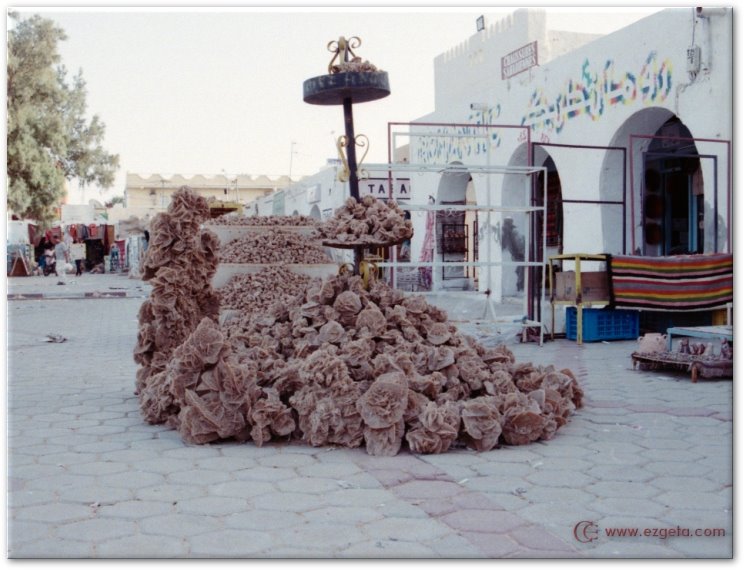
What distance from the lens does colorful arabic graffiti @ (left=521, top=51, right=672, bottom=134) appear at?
9.46 meters

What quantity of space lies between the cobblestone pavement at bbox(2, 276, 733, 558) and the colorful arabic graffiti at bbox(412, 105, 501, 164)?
889cm

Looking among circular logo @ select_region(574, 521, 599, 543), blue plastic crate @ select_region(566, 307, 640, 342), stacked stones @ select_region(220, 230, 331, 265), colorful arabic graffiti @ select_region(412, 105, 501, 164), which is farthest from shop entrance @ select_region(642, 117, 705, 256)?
circular logo @ select_region(574, 521, 599, 543)

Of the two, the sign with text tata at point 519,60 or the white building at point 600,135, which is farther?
the sign with text tata at point 519,60

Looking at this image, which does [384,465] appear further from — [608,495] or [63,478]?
[63,478]

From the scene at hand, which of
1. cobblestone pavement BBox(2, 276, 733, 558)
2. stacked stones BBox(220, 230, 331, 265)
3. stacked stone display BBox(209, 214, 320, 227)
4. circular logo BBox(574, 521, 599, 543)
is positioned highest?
stacked stone display BBox(209, 214, 320, 227)

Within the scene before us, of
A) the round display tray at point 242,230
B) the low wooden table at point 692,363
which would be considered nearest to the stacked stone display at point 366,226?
the low wooden table at point 692,363

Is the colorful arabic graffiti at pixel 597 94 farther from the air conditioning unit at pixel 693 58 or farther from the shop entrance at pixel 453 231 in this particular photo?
the shop entrance at pixel 453 231

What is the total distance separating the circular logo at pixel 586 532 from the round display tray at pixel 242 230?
8.02 metres

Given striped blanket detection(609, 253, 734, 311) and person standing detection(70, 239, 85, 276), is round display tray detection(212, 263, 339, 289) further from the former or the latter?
person standing detection(70, 239, 85, 276)

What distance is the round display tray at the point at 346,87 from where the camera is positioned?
15.2 feet

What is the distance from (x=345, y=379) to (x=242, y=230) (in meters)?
6.84

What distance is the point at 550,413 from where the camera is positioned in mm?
4383

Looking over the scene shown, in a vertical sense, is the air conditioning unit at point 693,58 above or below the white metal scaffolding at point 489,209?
above

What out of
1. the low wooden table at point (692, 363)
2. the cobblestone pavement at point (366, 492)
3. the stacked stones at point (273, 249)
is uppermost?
the stacked stones at point (273, 249)
